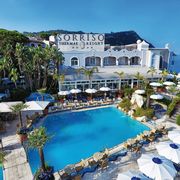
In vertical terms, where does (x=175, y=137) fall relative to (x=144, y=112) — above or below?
above

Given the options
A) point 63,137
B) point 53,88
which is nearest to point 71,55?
point 53,88

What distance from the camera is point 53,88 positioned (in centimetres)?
3272

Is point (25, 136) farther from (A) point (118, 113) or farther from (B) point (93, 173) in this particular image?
(A) point (118, 113)

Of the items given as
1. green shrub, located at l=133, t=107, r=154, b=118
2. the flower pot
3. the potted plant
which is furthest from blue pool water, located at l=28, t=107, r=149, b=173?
the potted plant

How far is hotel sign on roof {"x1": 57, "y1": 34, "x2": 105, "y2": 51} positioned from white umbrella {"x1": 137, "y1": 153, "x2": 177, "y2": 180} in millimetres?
32436

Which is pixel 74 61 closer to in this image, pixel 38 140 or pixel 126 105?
pixel 126 105

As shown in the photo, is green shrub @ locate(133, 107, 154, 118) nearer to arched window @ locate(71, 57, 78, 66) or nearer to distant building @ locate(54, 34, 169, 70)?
distant building @ locate(54, 34, 169, 70)

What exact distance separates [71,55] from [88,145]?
79.5 ft

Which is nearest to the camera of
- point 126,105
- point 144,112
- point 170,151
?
point 170,151

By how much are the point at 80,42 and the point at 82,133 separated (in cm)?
2502

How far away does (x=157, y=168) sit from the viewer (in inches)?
423

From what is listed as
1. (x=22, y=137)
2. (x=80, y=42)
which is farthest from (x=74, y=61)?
(x=22, y=137)

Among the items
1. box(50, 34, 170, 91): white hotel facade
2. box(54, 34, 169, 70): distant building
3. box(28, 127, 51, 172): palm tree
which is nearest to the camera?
box(28, 127, 51, 172): palm tree

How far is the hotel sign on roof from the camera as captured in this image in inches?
1570
